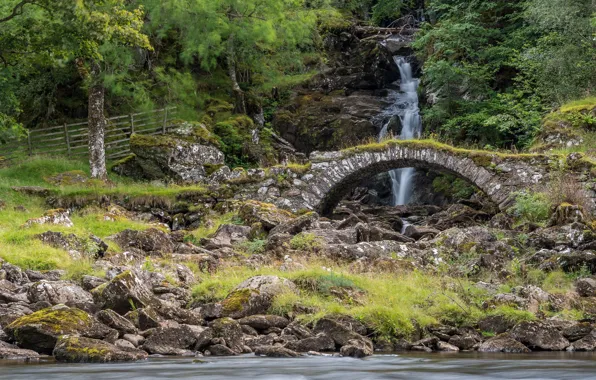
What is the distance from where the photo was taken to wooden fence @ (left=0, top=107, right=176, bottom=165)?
3109cm

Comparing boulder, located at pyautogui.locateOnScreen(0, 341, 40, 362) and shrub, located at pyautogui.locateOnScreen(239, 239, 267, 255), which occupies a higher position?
shrub, located at pyautogui.locateOnScreen(239, 239, 267, 255)

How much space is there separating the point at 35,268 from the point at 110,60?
587 inches

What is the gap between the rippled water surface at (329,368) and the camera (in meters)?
8.82

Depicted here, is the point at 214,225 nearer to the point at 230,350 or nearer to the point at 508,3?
the point at 230,350

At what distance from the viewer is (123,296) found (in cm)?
1188

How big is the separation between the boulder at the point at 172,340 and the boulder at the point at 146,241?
6.39 m

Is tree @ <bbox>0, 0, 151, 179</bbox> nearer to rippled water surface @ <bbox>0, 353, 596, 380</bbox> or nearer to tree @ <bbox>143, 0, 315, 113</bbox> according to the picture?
tree @ <bbox>143, 0, 315, 113</bbox>

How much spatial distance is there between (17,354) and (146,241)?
25.0 ft

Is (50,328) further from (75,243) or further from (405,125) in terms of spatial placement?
(405,125)

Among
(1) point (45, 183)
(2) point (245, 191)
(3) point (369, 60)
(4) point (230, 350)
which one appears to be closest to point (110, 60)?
(1) point (45, 183)

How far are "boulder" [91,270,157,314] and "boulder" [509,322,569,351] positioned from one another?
5559 millimetres

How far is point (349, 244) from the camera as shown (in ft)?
57.3

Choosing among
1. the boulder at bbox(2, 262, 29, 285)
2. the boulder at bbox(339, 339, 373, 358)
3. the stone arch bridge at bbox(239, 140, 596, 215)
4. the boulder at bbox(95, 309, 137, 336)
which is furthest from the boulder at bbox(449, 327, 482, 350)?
the stone arch bridge at bbox(239, 140, 596, 215)

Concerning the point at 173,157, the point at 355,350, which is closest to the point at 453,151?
the point at 173,157
